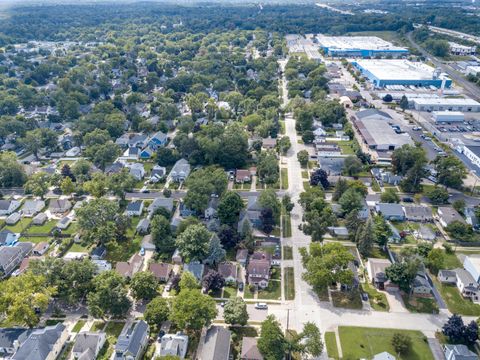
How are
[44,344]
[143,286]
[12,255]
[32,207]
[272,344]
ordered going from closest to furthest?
[272,344] < [44,344] < [143,286] < [12,255] < [32,207]

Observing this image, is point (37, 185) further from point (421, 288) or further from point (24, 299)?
point (421, 288)

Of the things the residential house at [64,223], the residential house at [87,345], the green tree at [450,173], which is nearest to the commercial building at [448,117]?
the green tree at [450,173]

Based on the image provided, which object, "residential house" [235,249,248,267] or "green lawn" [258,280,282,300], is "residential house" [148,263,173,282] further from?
"green lawn" [258,280,282,300]

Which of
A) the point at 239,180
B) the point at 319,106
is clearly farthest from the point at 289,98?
the point at 239,180

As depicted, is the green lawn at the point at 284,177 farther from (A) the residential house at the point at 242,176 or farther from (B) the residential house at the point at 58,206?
(B) the residential house at the point at 58,206

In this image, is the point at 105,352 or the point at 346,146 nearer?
the point at 105,352

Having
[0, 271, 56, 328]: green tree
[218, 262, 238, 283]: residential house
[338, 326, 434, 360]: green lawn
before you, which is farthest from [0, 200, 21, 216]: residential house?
[338, 326, 434, 360]: green lawn

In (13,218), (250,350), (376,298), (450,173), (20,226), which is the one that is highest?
(250,350)

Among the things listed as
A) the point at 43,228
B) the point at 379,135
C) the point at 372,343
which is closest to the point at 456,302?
the point at 372,343

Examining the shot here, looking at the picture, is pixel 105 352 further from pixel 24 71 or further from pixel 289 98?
pixel 24 71
